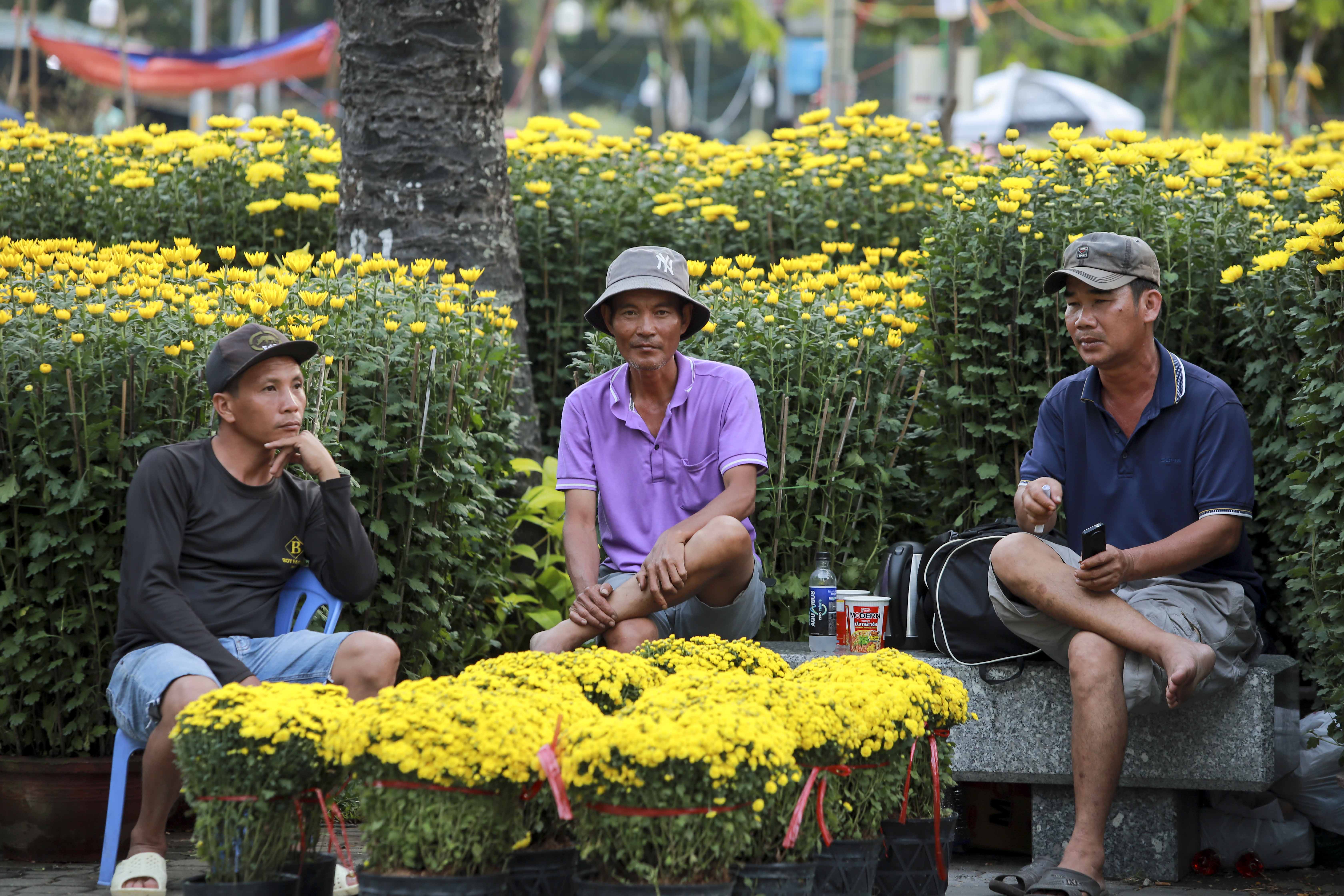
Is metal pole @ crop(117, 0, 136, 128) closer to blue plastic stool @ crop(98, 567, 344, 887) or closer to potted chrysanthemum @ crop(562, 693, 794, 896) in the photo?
blue plastic stool @ crop(98, 567, 344, 887)

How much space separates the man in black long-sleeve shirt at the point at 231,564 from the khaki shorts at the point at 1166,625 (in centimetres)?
192

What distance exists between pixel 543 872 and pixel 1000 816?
225cm

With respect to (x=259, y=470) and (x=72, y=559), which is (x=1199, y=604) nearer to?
(x=259, y=470)

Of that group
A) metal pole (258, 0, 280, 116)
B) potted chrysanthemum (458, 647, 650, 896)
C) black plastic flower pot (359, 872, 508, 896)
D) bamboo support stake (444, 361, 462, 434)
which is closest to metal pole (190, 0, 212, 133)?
metal pole (258, 0, 280, 116)

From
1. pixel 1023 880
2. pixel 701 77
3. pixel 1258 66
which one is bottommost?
pixel 1023 880

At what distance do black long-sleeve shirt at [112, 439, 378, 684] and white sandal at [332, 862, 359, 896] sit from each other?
60cm

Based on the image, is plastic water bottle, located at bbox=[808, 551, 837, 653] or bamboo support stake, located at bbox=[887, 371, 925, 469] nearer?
plastic water bottle, located at bbox=[808, 551, 837, 653]

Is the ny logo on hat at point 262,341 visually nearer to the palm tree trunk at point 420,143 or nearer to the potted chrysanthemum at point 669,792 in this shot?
the potted chrysanthemum at point 669,792

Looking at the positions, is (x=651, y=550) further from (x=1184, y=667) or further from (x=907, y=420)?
(x=1184, y=667)

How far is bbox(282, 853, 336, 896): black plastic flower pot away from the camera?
314cm

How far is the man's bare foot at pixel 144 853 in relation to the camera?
12.0 feet

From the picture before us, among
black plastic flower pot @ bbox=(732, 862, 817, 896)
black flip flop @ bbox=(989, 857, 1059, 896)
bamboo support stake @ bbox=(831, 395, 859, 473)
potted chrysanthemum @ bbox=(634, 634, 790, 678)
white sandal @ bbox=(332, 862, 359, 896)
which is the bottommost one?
black flip flop @ bbox=(989, 857, 1059, 896)

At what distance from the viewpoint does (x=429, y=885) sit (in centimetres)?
275

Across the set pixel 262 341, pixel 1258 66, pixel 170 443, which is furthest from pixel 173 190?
pixel 1258 66
